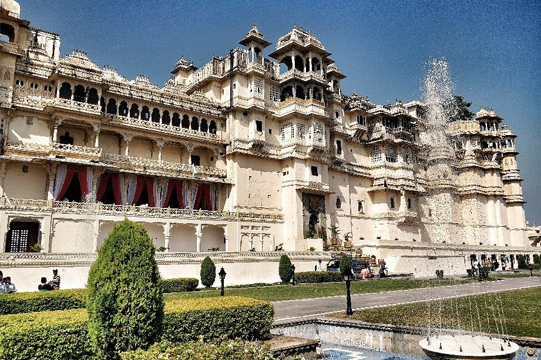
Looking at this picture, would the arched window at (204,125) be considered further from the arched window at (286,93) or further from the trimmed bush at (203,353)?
the trimmed bush at (203,353)

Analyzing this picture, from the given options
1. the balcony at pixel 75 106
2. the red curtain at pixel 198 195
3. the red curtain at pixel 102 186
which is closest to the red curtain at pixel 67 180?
the red curtain at pixel 102 186

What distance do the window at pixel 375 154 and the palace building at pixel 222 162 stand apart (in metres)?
0.21

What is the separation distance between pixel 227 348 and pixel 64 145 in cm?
2987

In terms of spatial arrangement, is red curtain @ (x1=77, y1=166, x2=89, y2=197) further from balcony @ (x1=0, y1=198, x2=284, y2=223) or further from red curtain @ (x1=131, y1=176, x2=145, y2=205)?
red curtain @ (x1=131, y1=176, x2=145, y2=205)

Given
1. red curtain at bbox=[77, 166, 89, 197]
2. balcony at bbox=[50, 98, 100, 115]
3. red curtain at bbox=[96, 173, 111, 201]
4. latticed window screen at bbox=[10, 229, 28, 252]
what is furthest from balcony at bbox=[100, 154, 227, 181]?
latticed window screen at bbox=[10, 229, 28, 252]

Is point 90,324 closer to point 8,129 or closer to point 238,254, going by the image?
point 238,254

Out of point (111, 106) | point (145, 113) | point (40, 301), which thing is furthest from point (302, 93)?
point (40, 301)

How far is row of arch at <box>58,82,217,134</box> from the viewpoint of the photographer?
109ft

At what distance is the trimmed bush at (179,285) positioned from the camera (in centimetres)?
2514

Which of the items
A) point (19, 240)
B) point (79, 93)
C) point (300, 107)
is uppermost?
point (300, 107)

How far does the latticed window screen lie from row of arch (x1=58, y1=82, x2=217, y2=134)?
10.5m

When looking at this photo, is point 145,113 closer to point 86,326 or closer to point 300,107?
point 300,107

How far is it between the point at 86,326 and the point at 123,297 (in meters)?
1.39

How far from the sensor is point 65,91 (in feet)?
108
